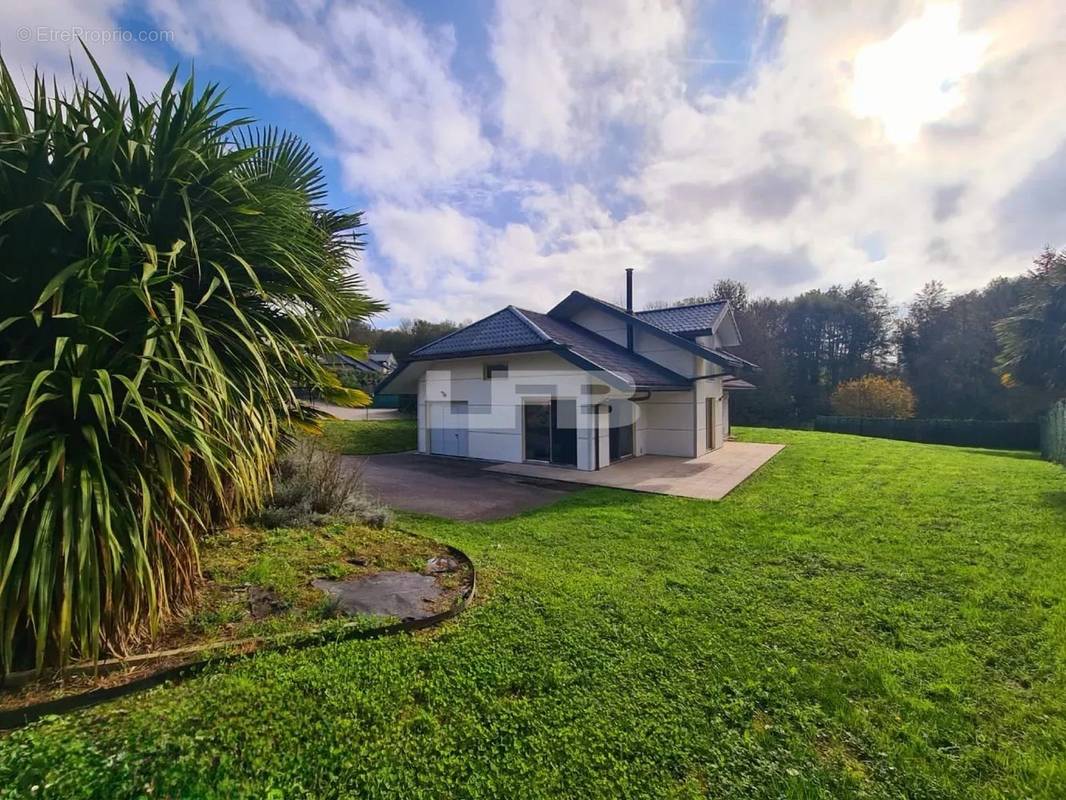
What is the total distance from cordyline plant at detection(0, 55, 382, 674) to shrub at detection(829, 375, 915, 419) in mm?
36151

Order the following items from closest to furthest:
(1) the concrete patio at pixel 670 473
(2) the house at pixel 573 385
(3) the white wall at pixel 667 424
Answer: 1. (1) the concrete patio at pixel 670 473
2. (2) the house at pixel 573 385
3. (3) the white wall at pixel 667 424

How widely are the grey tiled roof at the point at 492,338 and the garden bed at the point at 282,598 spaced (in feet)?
27.3

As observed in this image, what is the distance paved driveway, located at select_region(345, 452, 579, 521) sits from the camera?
8.84m

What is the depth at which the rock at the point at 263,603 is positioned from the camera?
387 cm

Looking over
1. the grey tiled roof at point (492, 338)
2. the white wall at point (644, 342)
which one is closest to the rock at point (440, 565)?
the grey tiled roof at point (492, 338)

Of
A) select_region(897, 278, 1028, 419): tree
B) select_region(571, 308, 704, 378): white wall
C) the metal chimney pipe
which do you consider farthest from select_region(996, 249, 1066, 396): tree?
select_region(897, 278, 1028, 419): tree

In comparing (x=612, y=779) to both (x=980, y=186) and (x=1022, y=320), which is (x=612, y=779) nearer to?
(x=980, y=186)

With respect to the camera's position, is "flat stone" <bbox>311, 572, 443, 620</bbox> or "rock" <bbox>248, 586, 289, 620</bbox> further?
"flat stone" <bbox>311, 572, 443, 620</bbox>

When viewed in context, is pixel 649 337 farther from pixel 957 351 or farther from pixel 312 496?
pixel 957 351

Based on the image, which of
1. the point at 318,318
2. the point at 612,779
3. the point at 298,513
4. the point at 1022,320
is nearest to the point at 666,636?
the point at 612,779

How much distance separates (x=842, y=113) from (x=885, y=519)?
7969 mm

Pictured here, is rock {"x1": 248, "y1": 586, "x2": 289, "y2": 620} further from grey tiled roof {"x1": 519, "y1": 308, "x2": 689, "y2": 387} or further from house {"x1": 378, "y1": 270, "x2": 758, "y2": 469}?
grey tiled roof {"x1": 519, "y1": 308, "x2": 689, "y2": 387}

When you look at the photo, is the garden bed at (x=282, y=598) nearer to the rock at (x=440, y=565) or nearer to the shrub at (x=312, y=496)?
the rock at (x=440, y=565)

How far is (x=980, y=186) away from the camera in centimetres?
1099
